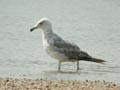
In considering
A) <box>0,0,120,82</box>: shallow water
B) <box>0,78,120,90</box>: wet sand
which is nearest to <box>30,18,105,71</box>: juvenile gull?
<box>0,0,120,82</box>: shallow water

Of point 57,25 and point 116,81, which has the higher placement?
point 57,25

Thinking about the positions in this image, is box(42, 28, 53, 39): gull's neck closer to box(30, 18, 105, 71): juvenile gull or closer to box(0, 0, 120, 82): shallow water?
box(30, 18, 105, 71): juvenile gull

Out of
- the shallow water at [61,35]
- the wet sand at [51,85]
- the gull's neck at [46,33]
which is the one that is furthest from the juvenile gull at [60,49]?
the wet sand at [51,85]

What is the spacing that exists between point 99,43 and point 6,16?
5.83m

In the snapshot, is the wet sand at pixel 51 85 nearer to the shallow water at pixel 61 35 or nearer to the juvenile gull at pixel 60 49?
the shallow water at pixel 61 35

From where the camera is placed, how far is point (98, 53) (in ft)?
49.7

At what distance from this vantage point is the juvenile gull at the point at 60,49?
13.5 m

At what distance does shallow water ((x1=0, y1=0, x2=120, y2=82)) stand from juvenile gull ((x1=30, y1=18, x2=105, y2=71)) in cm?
21

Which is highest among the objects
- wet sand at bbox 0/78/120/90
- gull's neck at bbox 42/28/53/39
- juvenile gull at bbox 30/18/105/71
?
gull's neck at bbox 42/28/53/39

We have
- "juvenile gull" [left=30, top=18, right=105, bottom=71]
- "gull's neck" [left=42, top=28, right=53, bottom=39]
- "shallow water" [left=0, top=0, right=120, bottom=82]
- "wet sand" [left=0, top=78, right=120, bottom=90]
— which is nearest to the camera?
"wet sand" [left=0, top=78, right=120, bottom=90]

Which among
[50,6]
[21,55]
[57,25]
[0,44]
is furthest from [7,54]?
[50,6]

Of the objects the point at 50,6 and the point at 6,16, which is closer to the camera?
the point at 6,16

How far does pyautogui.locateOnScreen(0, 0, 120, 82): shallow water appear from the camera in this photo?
13103 mm

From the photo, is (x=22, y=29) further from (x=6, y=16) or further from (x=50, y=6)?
(x=50, y=6)
